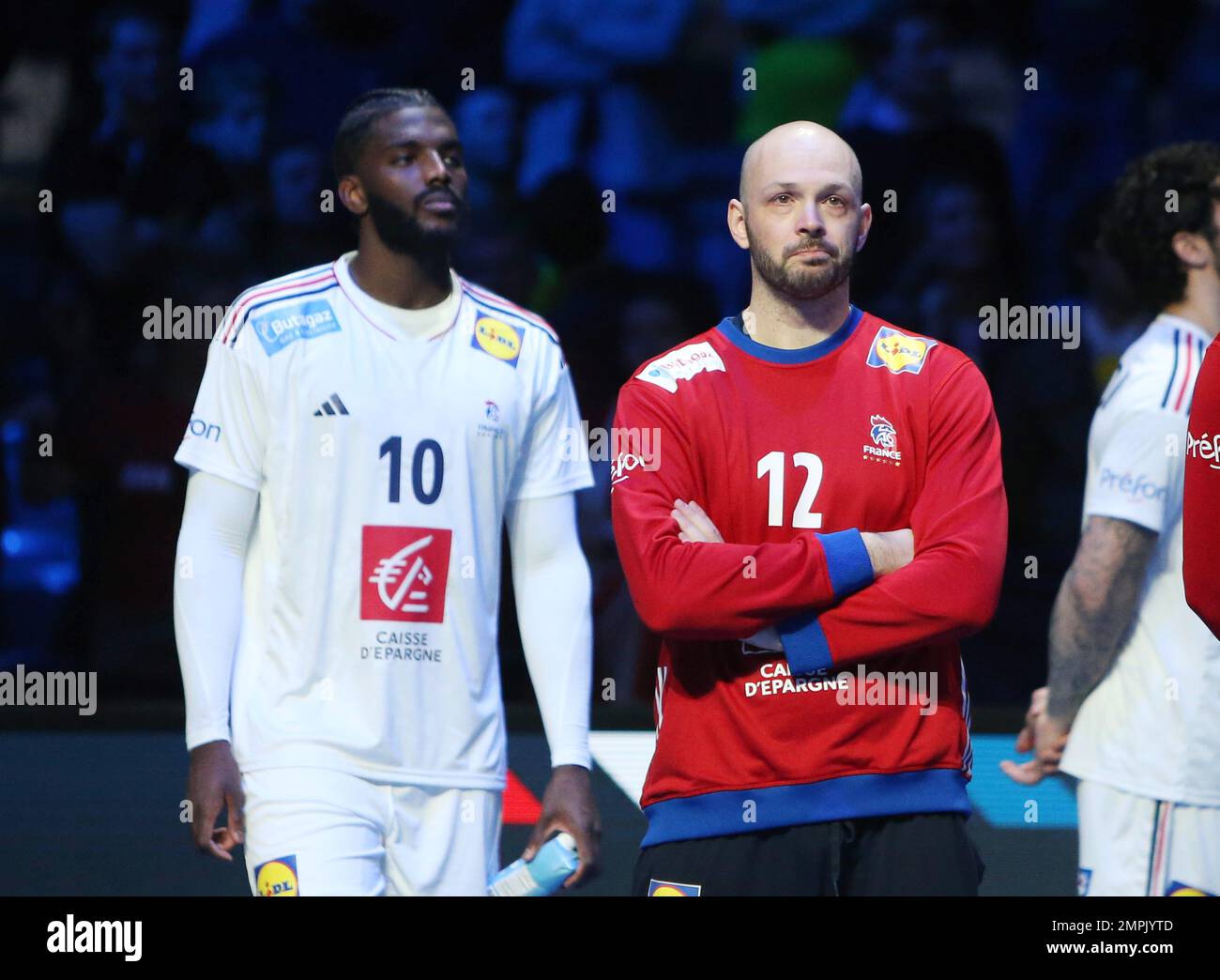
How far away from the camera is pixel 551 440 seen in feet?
13.8

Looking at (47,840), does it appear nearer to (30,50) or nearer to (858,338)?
(858,338)

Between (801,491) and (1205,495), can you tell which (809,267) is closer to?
(801,491)

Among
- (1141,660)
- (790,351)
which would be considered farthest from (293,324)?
(1141,660)

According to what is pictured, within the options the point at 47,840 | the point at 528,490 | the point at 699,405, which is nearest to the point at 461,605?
the point at 528,490

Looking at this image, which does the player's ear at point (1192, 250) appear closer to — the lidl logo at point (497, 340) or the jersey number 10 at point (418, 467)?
the lidl logo at point (497, 340)

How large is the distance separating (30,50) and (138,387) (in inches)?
70.2

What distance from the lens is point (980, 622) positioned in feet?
11.6

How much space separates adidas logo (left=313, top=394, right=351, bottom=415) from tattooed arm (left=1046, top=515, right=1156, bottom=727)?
62.9 inches

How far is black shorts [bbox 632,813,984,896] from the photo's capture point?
346cm

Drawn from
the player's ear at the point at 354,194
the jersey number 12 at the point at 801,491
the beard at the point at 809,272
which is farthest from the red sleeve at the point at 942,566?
the player's ear at the point at 354,194

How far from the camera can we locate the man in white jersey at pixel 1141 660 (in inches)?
164

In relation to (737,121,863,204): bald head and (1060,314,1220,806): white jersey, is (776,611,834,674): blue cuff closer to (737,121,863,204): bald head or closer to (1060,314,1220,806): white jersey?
(737,121,863,204): bald head

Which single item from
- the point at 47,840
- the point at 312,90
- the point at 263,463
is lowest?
the point at 47,840
